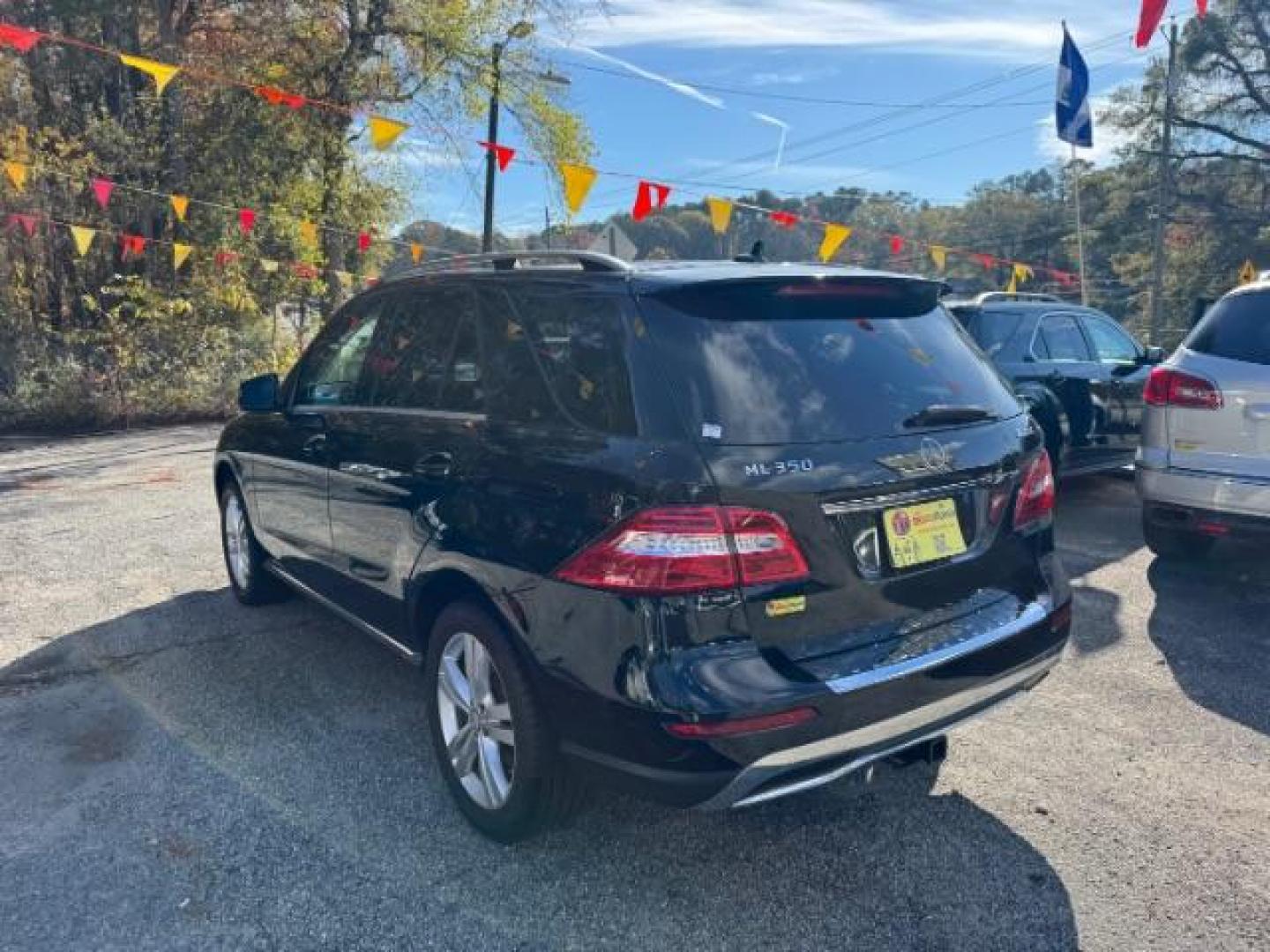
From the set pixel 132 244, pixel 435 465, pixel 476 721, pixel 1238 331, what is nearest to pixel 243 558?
pixel 435 465

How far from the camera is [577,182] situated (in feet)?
38.7

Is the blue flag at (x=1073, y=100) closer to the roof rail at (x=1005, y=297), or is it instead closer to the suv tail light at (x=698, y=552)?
the roof rail at (x=1005, y=297)

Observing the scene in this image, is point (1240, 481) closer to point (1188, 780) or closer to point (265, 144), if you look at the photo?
point (1188, 780)

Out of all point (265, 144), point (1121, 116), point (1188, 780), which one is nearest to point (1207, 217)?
point (1121, 116)

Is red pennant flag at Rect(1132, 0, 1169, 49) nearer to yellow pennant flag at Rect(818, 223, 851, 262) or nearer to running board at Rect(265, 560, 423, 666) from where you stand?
yellow pennant flag at Rect(818, 223, 851, 262)

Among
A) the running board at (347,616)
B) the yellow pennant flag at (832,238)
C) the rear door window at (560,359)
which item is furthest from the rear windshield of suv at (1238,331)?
the yellow pennant flag at (832,238)

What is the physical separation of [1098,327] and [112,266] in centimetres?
1587

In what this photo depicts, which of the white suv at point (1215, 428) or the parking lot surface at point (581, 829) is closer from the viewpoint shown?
the parking lot surface at point (581, 829)

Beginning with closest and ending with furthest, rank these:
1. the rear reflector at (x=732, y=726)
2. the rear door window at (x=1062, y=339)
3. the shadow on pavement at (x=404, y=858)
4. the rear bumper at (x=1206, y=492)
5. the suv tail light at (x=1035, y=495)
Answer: the rear reflector at (x=732, y=726), the shadow on pavement at (x=404, y=858), the suv tail light at (x=1035, y=495), the rear bumper at (x=1206, y=492), the rear door window at (x=1062, y=339)

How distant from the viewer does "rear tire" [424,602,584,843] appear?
2.59 meters

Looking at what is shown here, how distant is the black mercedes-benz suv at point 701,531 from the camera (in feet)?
7.36

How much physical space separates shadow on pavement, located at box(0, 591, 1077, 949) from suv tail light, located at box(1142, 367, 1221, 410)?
293cm

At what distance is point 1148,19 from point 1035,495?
652cm

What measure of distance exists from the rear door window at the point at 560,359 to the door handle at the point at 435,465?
0.25 meters
